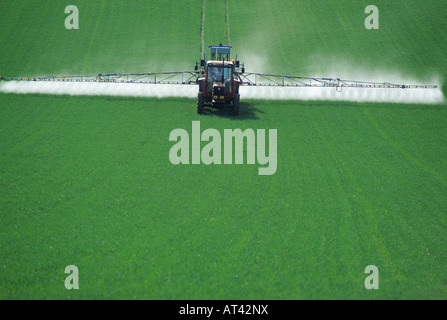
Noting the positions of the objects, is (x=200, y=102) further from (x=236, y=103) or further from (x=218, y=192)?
(x=218, y=192)

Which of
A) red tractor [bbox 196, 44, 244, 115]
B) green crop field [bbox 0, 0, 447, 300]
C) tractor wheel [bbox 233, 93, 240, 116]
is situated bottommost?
green crop field [bbox 0, 0, 447, 300]

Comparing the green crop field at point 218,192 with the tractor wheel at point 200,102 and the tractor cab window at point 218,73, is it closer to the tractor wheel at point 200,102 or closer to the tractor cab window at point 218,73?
the tractor wheel at point 200,102

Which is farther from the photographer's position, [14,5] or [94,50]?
[14,5]

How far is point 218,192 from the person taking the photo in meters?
15.9

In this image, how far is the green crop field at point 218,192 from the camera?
434 inches

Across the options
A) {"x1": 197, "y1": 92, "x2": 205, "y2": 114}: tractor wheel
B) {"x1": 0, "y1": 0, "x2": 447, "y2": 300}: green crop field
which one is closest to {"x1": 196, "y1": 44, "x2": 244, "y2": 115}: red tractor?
{"x1": 197, "y1": 92, "x2": 205, "y2": 114}: tractor wheel

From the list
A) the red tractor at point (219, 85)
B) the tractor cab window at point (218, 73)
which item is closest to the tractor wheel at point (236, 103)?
the red tractor at point (219, 85)

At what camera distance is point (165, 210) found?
46.9ft

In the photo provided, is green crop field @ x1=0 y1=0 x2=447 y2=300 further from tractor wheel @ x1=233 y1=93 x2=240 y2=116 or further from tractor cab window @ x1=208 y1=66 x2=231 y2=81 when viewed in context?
tractor cab window @ x1=208 y1=66 x2=231 y2=81

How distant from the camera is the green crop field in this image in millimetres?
11023

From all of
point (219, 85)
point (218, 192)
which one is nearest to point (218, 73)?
point (219, 85)

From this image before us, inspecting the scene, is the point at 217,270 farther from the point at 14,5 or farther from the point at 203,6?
the point at 14,5
